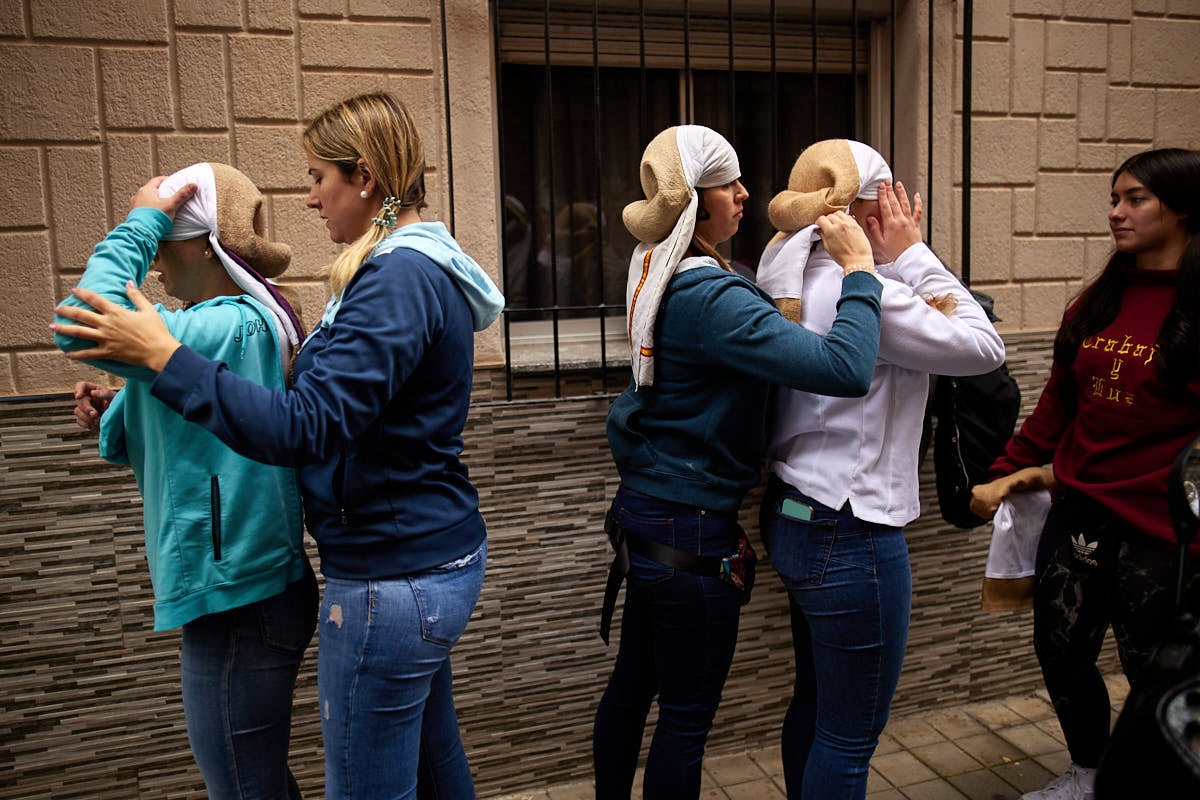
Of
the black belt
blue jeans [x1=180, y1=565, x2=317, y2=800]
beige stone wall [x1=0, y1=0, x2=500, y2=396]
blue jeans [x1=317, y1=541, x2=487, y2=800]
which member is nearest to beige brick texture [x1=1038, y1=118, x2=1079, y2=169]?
beige stone wall [x1=0, y1=0, x2=500, y2=396]

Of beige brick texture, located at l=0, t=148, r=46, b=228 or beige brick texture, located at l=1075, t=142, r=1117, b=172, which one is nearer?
beige brick texture, located at l=0, t=148, r=46, b=228

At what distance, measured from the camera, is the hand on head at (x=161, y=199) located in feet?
6.37

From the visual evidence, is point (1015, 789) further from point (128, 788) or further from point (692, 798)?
point (128, 788)

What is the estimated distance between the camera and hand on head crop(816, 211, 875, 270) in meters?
2.23

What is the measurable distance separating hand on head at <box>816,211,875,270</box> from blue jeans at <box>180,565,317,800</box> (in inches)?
54.8

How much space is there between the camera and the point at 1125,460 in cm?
260

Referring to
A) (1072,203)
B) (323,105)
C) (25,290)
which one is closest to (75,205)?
(25,290)

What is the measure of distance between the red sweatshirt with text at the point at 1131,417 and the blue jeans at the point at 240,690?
6.80ft

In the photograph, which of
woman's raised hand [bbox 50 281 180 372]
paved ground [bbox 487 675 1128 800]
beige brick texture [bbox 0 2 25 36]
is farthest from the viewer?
paved ground [bbox 487 675 1128 800]

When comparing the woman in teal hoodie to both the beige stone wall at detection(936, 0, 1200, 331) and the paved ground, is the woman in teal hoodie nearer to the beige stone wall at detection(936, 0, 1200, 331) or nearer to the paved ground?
the paved ground

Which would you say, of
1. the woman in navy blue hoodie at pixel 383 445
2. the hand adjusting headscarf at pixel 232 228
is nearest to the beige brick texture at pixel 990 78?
the woman in navy blue hoodie at pixel 383 445

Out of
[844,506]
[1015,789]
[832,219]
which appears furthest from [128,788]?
[1015,789]

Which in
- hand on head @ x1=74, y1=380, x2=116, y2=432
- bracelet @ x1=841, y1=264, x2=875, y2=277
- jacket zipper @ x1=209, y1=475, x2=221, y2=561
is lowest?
jacket zipper @ x1=209, y1=475, x2=221, y2=561

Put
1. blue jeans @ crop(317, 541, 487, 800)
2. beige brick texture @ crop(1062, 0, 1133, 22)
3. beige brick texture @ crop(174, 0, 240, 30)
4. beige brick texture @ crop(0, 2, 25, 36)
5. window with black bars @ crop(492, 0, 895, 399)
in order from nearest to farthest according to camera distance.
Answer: blue jeans @ crop(317, 541, 487, 800) → beige brick texture @ crop(0, 2, 25, 36) → beige brick texture @ crop(174, 0, 240, 30) → window with black bars @ crop(492, 0, 895, 399) → beige brick texture @ crop(1062, 0, 1133, 22)
